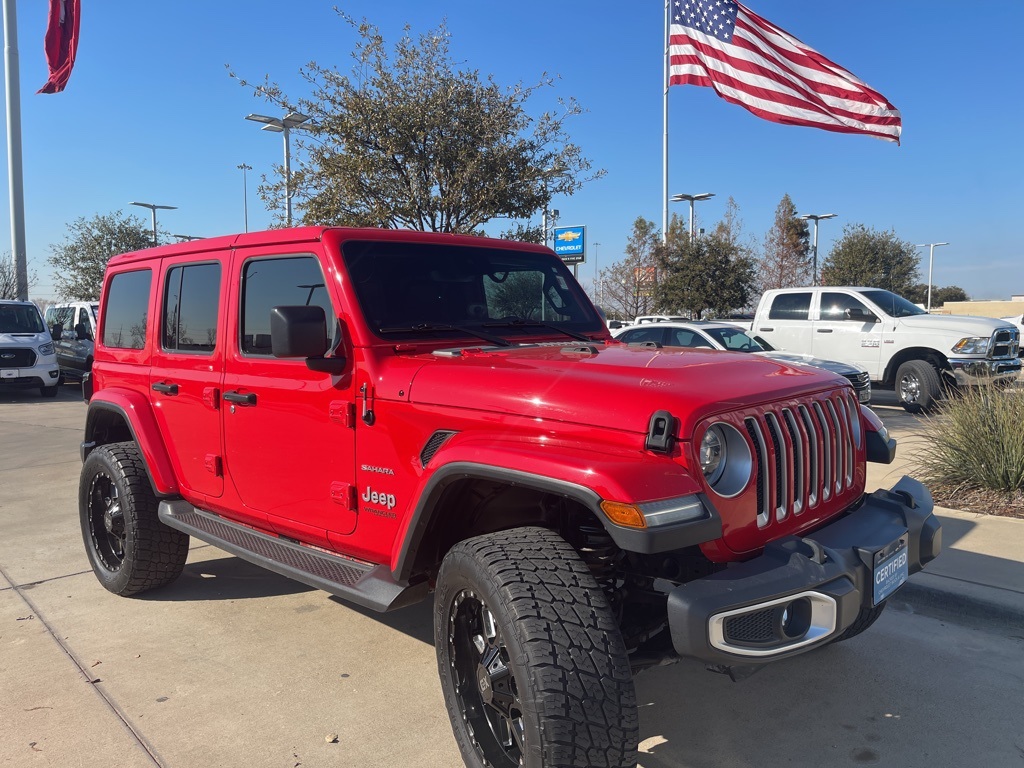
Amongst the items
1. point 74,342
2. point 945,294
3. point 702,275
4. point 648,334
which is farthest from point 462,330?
point 945,294

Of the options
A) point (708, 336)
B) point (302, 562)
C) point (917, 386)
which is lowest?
point (302, 562)

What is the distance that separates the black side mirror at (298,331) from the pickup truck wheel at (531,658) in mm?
976

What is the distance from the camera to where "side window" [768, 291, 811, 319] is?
42.3 feet

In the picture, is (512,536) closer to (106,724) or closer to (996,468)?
(106,724)

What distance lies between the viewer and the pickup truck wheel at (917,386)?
442 inches

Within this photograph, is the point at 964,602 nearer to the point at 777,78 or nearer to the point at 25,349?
the point at 777,78

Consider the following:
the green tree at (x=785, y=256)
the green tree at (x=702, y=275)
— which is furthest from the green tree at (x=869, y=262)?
the green tree at (x=702, y=275)

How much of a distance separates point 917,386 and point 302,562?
35.5ft

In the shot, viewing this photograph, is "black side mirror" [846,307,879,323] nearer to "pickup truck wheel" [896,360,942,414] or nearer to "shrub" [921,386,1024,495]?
"pickup truck wheel" [896,360,942,414]

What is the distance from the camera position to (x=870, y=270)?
31656 millimetres

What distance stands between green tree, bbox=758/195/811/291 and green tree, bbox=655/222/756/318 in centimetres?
1405

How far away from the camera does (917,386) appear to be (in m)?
11.5

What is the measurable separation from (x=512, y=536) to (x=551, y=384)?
514 mm

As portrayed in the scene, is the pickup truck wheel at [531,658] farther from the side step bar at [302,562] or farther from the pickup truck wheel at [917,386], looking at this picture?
the pickup truck wheel at [917,386]
